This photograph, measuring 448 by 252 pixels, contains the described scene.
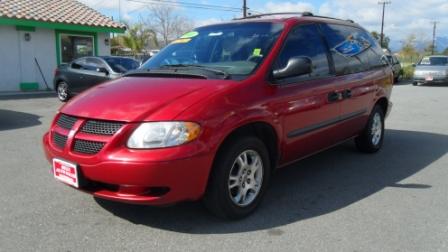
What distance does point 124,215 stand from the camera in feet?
13.2

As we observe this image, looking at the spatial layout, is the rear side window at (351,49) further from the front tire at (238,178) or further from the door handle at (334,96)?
the front tire at (238,178)

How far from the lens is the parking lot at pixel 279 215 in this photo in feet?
11.5

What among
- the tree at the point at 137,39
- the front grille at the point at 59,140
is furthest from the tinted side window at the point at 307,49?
the tree at the point at 137,39

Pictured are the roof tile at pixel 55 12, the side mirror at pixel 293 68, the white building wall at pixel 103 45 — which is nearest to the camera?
the side mirror at pixel 293 68

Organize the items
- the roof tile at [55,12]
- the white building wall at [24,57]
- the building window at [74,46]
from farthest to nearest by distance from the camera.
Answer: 1. the building window at [74,46]
2. the roof tile at [55,12]
3. the white building wall at [24,57]

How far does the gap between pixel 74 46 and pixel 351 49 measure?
1610 cm

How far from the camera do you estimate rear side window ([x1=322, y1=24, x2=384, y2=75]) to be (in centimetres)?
525

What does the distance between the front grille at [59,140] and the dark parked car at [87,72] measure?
916cm

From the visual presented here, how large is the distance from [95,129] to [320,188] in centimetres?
252

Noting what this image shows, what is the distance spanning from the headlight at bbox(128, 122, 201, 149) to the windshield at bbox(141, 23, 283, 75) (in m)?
0.95

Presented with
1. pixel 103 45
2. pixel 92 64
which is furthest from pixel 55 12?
pixel 92 64

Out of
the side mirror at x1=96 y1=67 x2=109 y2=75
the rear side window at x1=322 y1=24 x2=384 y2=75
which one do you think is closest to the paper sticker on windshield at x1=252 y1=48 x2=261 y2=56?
the rear side window at x1=322 y1=24 x2=384 y2=75

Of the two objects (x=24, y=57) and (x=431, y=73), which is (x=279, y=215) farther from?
(x=431, y=73)

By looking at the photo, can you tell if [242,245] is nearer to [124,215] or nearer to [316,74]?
[124,215]
